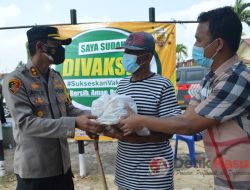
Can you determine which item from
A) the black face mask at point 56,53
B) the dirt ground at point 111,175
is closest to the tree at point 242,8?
the dirt ground at point 111,175

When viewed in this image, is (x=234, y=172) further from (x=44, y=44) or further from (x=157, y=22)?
(x=157, y=22)

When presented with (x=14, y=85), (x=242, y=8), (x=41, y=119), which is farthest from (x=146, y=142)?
(x=242, y=8)

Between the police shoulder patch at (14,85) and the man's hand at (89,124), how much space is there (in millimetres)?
493

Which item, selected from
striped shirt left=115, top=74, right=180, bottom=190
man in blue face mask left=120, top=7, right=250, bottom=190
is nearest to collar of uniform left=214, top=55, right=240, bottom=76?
man in blue face mask left=120, top=7, right=250, bottom=190

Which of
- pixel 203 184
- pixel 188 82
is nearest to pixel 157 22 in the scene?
pixel 203 184

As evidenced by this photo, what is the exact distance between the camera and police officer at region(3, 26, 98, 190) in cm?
246

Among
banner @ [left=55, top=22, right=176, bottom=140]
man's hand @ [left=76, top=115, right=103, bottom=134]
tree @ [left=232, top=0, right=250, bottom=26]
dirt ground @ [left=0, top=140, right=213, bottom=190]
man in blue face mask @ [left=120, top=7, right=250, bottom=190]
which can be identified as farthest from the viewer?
tree @ [left=232, top=0, right=250, bottom=26]

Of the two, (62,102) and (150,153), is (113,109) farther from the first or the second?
(62,102)

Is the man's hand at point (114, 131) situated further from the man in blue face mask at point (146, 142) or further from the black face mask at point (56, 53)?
the black face mask at point (56, 53)

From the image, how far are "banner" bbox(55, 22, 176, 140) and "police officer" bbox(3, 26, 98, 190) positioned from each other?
92.9 inches

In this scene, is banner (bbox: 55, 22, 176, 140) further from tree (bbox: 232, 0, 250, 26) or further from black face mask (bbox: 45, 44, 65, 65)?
tree (bbox: 232, 0, 250, 26)

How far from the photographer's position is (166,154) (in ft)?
8.18

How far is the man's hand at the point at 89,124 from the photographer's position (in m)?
2.38

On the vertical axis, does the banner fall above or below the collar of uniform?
below
